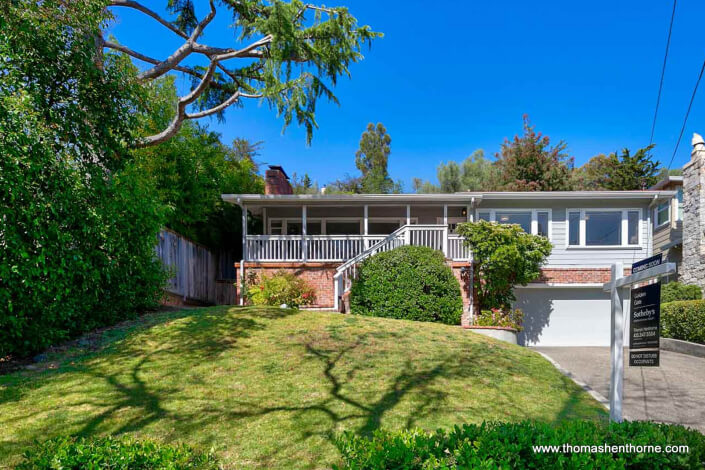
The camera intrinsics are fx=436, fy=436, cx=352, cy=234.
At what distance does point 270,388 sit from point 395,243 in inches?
308

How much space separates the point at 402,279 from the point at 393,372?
487 cm

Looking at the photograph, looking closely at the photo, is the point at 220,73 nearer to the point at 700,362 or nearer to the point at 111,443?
the point at 111,443

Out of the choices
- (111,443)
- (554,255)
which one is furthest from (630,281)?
(554,255)

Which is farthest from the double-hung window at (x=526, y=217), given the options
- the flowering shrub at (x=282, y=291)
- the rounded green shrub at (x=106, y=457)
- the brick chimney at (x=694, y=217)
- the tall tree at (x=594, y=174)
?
the tall tree at (x=594, y=174)

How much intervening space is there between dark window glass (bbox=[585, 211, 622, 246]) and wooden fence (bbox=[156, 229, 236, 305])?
13.3 metres

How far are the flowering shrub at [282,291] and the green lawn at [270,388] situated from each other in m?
3.54

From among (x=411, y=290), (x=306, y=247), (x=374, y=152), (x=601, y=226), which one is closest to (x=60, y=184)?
(x=411, y=290)

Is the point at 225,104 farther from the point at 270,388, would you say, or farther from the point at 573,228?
the point at 573,228

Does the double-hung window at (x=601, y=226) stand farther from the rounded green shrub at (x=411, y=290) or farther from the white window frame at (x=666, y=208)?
the rounded green shrub at (x=411, y=290)

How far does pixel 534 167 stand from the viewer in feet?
88.5

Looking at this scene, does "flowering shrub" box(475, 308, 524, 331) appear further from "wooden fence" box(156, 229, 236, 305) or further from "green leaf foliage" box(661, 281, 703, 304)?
"wooden fence" box(156, 229, 236, 305)

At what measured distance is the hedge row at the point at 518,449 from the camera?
2660mm

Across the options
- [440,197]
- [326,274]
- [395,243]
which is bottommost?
[326,274]

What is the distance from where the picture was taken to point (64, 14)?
733 cm
